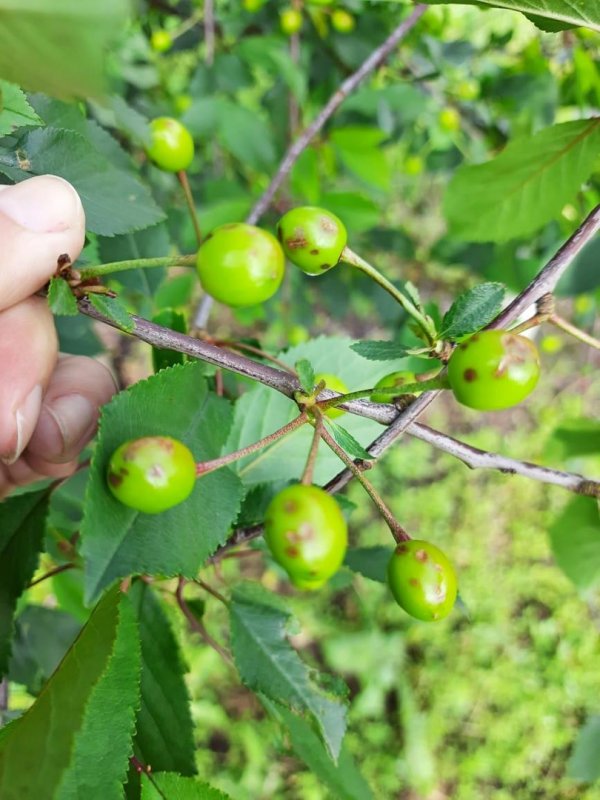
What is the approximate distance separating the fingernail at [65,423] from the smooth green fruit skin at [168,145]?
1.13 ft

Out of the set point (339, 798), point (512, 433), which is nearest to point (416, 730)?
point (512, 433)

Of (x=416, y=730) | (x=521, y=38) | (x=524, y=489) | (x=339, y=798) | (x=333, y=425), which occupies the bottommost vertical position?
(x=339, y=798)

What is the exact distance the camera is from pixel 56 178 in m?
0.65

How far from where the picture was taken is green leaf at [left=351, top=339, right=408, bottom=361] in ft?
2.24

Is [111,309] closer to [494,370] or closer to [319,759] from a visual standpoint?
[494,370]

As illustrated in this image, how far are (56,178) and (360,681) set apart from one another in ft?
7.95

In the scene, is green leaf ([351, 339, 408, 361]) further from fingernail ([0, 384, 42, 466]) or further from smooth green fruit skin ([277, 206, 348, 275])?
fingernail ([0, 384, 42, 466])

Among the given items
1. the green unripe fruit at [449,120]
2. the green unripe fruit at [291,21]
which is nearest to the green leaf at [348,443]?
the green unripe fruit at [291,21]

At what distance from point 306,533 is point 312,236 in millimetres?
295

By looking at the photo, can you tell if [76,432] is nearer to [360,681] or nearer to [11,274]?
[11,274]

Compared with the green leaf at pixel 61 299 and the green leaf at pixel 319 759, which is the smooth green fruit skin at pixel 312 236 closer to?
the green leaf at pixel 61 299

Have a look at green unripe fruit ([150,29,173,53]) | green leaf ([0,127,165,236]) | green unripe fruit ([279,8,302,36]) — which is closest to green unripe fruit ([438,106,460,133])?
green unripe fruit ([279,8,302,36])

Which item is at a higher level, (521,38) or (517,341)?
(521,38)

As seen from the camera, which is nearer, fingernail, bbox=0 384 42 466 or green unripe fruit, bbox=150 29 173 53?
fingernail, bbox=0 384 42 466
